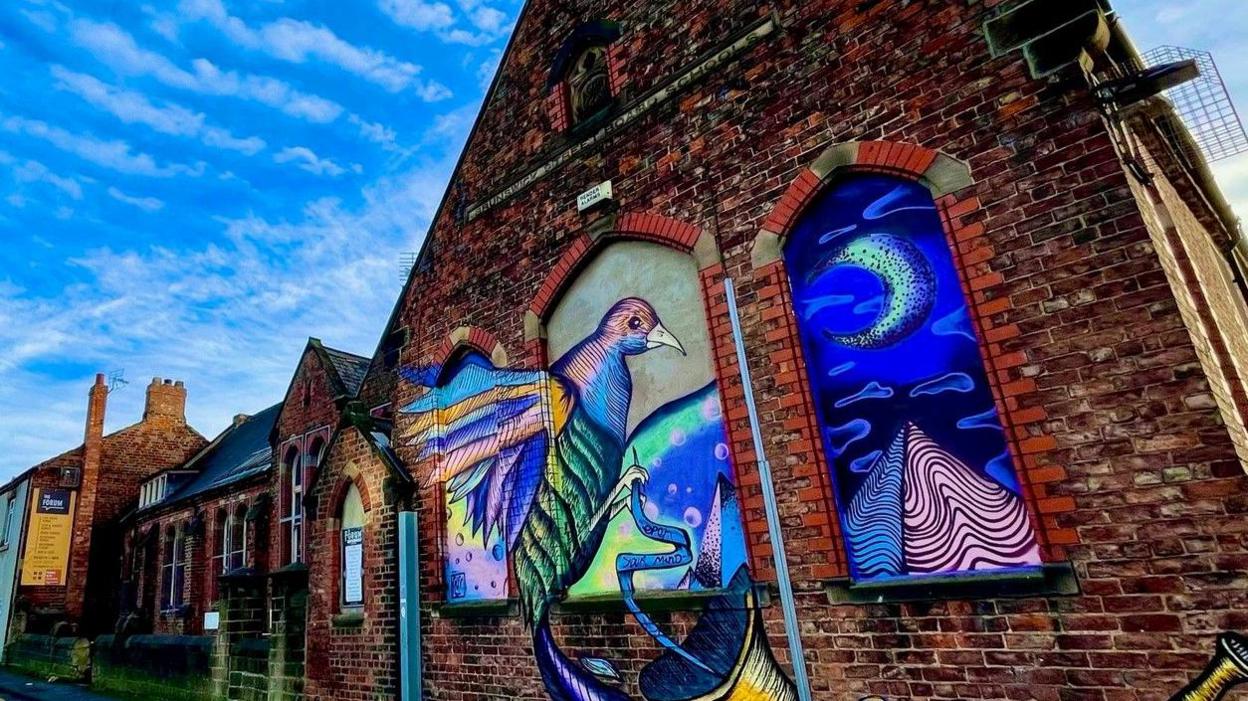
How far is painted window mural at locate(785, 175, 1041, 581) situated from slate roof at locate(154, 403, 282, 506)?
18.0m

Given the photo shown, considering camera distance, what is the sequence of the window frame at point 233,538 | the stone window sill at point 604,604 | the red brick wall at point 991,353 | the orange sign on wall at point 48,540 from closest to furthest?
the red brick wall at point 991,353, the stone window sill at point 604,604, the window frame at point 233,538, the orange sign on wall at point 48,540

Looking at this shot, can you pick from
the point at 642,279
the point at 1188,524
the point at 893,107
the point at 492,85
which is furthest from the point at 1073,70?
the point at 492,85

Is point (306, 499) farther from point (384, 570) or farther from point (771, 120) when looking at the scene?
point (771, 120)

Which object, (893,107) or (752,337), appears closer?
(893,107)

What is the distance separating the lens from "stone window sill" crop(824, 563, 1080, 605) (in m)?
3.66

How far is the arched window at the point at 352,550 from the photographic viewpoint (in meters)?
8.09

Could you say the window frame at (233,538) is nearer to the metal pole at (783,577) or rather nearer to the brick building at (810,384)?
the brick building at (810,384)

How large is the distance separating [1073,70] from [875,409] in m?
2.42

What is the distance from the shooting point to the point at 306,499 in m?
8.97

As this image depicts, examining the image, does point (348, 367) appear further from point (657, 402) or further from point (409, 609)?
point (657, 402)

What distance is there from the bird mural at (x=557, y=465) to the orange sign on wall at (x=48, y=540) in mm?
26629

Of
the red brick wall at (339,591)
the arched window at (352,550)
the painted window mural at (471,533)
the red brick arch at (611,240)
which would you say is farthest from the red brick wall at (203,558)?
the red brick arch at (611,240)

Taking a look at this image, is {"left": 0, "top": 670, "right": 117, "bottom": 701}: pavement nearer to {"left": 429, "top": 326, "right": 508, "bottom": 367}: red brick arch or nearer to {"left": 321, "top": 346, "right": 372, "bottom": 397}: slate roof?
{"left": 321, "top": 346, "right": 372, "bottom": 397}: slate roof

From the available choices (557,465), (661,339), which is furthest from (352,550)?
(661,339)
